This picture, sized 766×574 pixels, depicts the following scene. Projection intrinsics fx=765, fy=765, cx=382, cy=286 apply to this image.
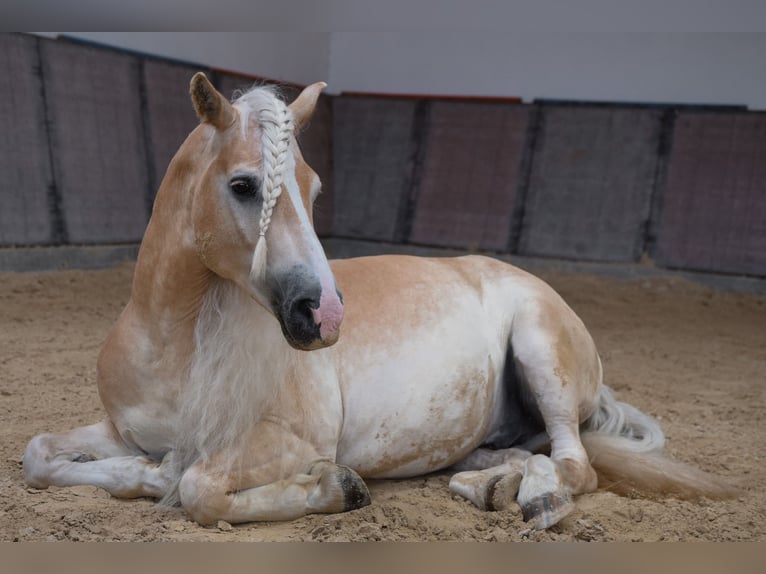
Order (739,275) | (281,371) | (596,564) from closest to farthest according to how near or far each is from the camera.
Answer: (596,564), (281,371), (739,275)

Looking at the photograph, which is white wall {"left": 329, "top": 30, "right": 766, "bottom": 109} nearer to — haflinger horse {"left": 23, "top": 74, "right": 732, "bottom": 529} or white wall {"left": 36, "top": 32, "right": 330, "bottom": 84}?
white wall {"left": 36, "top": 32, "right": 330, "bottom": 84}

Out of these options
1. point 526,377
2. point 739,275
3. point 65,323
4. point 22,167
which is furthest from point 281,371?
point 739,275

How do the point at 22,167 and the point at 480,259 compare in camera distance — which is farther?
the point at 22,167

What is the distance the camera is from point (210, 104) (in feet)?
6.77

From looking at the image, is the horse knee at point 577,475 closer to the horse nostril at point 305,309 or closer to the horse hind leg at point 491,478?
the horse hind leg at point 491,478

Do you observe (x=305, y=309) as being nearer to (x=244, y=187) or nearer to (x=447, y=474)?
(x=244, y=187)

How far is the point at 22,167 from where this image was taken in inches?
247

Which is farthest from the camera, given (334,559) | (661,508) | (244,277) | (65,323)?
(65,323)

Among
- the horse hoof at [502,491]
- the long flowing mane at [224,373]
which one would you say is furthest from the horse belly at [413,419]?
the long flowing mane at [224,373]

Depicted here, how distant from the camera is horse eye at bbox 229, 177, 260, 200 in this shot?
80.7 inches

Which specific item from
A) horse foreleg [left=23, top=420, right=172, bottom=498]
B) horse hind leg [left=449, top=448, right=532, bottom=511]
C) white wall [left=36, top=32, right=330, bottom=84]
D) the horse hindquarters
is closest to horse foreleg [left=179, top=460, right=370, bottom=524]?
horse foreleg [left=23, top=420, right=172, bottom=498]

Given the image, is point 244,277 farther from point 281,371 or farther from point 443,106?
point 443,106

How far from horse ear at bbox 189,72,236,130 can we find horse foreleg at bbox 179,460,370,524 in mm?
997

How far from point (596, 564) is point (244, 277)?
3.83 feet
